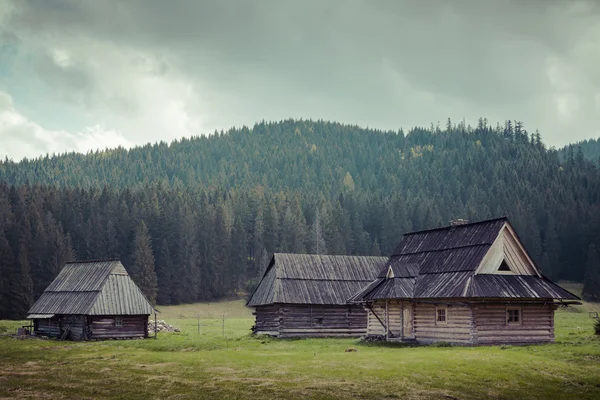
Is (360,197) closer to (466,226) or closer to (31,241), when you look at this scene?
(31,241)

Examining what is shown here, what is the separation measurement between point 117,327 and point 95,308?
248cm

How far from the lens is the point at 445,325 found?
137 feet

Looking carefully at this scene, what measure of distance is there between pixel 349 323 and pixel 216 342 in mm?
13953

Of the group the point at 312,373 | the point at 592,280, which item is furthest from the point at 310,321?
the point at 592,280

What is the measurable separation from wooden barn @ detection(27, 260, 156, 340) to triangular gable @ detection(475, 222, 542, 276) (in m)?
27.3

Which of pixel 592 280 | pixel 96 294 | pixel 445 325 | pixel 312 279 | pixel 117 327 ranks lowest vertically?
pixel 117 327

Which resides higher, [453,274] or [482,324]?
[453,274]

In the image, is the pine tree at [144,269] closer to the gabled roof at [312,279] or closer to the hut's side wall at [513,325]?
the gabled roof at [312,279]

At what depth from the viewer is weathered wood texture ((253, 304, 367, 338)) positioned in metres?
54.6

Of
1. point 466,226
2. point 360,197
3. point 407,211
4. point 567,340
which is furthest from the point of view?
point 360,197

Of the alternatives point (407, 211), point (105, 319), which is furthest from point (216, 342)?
point (407, 211)

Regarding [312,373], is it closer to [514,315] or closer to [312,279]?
[514,315]

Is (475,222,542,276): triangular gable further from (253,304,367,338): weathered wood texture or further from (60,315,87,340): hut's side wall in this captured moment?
(60,315,87,340): hut's side wall

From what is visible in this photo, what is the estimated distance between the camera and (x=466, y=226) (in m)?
46.6
